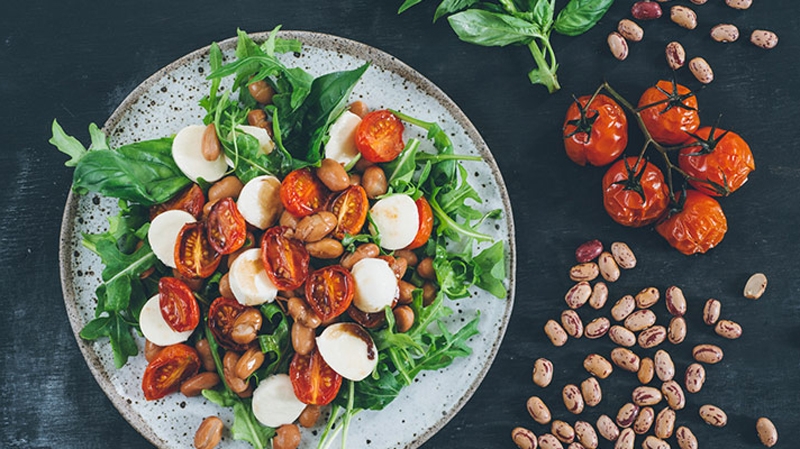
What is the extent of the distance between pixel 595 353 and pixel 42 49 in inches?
73.0

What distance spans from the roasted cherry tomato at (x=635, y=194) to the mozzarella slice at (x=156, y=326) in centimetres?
120

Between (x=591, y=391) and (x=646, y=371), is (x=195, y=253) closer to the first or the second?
(x=591, y=391)

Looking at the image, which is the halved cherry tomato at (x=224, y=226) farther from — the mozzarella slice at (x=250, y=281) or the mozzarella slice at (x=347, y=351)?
the mozzarella slice at (x=347, y=351)

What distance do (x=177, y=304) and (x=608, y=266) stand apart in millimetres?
1192

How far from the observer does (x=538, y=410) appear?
1.93m

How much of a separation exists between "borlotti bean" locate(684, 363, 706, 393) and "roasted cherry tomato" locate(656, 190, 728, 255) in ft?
1.14

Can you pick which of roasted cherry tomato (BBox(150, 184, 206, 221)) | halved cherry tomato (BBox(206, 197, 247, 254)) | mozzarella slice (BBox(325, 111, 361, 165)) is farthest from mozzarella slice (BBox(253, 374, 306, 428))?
mozzarella slice (BBox(325, 111, 361, 165))

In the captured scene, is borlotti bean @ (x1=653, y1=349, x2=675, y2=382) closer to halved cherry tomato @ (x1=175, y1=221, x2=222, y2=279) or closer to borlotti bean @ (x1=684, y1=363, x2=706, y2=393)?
borlotti bean @ (x1=684, y1=363, x2=706, y2=393)

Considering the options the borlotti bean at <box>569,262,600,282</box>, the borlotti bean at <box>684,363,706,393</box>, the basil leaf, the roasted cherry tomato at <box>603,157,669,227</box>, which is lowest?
the borlotti bean at <box>684,363,706,393</box>

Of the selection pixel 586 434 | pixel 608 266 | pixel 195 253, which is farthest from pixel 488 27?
pixel 586 434

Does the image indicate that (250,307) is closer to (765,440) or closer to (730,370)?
(730,370)

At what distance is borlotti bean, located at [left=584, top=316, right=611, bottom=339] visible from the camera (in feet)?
6.40

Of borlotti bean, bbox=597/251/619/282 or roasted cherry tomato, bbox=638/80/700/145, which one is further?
borlotti bean, bbox=597/251/619/282

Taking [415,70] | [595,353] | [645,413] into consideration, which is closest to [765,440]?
[645,413]
